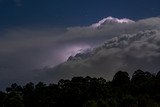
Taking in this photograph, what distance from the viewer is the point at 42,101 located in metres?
140

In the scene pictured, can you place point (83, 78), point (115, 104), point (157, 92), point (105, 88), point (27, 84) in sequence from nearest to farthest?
point (115, 104)
point (157, 92)
point (105, 88)
point (83, 78)
point (27, 84)

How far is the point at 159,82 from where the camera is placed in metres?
137

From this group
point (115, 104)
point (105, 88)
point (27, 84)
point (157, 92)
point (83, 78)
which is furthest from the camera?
point (27, 84)

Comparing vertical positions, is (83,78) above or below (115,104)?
above

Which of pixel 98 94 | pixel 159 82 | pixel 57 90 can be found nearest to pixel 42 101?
pixel 57 90

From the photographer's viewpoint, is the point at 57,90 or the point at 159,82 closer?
the point at 159,82

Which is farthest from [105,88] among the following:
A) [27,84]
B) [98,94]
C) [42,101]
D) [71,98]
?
[27,84]

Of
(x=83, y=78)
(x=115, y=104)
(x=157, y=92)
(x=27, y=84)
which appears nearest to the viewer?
(x=115, y=104)

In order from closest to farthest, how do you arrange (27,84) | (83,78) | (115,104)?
(115,104) < (83,78) < (27,84)

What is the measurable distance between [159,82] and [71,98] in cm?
3022

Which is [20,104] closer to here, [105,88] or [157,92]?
[105,88]

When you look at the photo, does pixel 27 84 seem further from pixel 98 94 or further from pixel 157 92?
pixel 157 92

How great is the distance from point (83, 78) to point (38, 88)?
1727 cm

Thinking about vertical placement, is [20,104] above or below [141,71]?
below
